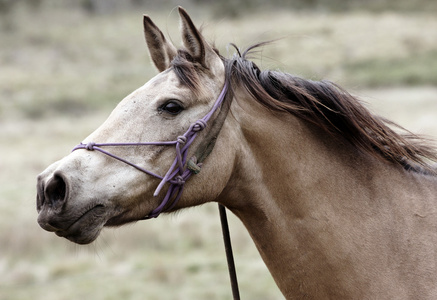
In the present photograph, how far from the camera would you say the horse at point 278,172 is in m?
2.84

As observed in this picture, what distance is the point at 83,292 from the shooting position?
7758 mm

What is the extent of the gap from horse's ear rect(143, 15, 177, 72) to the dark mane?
36 centimetres

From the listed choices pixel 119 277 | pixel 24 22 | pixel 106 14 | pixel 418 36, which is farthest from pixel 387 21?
pixel 119 277

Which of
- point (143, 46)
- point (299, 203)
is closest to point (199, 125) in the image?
point (299, 203)

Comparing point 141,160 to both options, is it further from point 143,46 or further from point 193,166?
point 143,46

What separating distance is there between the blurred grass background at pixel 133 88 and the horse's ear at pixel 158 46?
0.31m

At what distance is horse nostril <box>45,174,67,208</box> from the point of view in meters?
2.63

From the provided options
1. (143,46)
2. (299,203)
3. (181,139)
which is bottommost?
(299,203)

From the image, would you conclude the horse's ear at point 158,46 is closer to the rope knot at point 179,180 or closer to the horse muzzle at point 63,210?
the rope knot at point 179,180

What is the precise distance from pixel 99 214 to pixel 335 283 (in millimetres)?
1390

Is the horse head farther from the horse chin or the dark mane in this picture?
the dark mane

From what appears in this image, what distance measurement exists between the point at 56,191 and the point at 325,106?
161 cm

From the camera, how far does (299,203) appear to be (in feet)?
9.96

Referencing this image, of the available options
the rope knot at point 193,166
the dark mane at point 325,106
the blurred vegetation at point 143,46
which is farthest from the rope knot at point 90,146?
the blurred vegetation at point 143,46
